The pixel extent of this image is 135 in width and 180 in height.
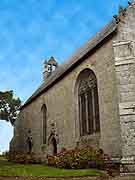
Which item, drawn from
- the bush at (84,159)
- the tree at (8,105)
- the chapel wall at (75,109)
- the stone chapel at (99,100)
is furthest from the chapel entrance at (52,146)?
the tree at (8,105)

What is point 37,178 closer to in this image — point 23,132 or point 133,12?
point 133,12

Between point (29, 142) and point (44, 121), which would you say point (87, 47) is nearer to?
point (44, 121)

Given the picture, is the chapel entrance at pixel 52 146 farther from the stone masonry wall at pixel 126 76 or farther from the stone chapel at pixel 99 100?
the stone masonry wall at pixel 126 76

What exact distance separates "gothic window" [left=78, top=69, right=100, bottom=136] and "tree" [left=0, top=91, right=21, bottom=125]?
67.8 feet

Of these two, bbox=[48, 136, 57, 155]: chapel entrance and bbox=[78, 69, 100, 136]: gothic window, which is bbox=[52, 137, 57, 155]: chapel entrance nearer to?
bbox=[48, 136, 57, 155]: chapel entrance

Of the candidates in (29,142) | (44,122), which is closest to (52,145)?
(44,122)

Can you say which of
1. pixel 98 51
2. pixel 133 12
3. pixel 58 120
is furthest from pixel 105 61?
pixel 58 120

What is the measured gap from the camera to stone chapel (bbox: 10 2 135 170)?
44.2 ft

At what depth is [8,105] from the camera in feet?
128

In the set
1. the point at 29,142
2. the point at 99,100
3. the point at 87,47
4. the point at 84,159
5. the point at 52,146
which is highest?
the point at 87,47

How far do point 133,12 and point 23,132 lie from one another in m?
18.4

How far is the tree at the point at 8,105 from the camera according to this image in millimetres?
37778

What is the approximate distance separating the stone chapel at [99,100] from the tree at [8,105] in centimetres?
1478

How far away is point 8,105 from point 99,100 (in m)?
25.5
